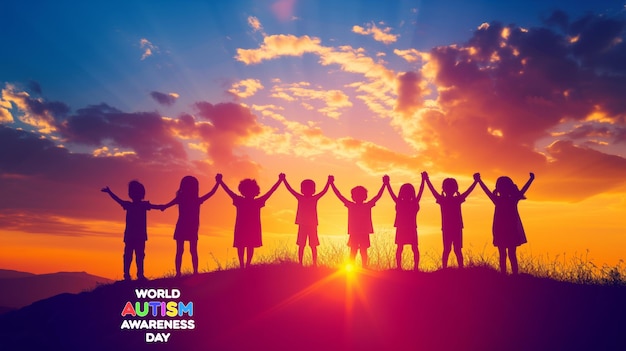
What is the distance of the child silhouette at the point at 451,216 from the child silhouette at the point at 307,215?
3739 mm

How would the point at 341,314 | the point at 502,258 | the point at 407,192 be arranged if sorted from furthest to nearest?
the point at 407,192
the point at 502,258
the point at 341,314

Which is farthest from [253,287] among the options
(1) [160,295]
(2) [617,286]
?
(2) [617,286]

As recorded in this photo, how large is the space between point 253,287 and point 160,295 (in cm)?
256

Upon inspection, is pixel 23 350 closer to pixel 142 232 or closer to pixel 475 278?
pixel 142 232

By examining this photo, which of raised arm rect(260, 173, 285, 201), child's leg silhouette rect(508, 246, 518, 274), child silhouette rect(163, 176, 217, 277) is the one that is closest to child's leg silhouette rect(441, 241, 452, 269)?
child's leg silhouette rect(508, 246, 518, 274)

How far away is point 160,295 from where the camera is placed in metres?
12.8

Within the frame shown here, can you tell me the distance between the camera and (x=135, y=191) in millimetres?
14398

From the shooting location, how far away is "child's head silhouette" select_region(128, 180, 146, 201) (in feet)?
47.2

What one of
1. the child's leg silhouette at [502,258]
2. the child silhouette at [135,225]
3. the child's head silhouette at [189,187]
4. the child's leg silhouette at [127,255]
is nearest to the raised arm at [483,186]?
the child's leg silhouette at [502,258]

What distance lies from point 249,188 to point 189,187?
1.83 meters

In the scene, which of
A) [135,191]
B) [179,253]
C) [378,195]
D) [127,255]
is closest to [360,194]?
[378,195]

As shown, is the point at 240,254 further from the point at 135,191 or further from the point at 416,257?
the point at 416,257

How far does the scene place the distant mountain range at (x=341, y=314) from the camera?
1071 cm

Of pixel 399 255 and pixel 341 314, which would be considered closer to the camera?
pixel 341 314
